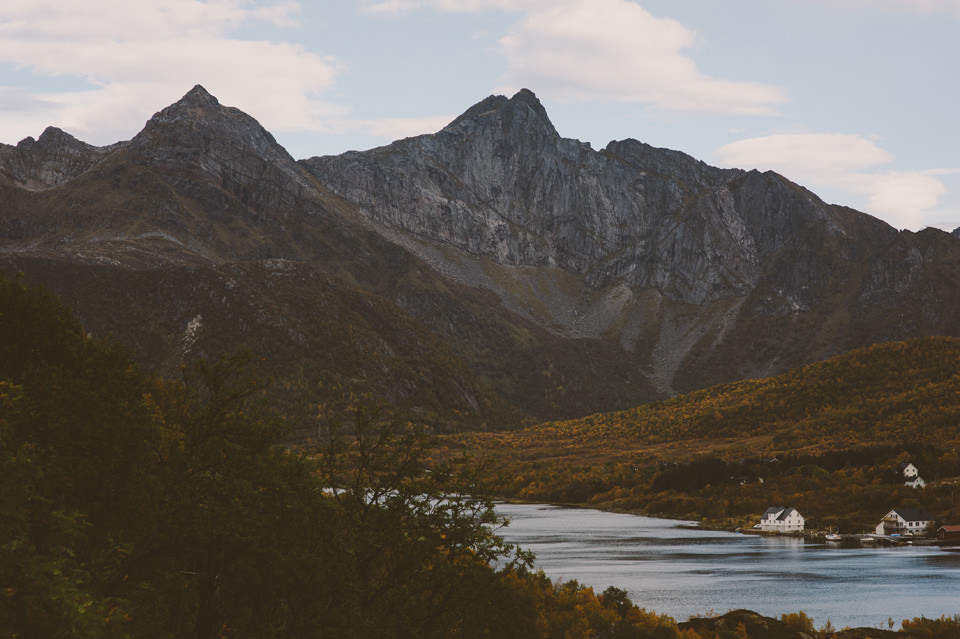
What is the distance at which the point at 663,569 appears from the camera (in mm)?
108375

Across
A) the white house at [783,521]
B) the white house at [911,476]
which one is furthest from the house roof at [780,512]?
the white house at [911,476]

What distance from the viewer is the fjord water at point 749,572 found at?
8188cm

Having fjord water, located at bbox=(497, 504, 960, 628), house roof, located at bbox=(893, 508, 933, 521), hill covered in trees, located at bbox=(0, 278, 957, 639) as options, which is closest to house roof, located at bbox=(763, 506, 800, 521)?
fjord water, located at bbox=(497, 504, 960, 628)

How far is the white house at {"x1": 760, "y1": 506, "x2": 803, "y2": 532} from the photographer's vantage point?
15238cm

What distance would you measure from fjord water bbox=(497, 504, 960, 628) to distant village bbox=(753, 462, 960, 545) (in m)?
6.35

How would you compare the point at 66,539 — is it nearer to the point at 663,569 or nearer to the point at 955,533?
→ the point at 663,569

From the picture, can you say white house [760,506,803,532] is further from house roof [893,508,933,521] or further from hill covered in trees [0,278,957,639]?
hill covered in trees [0,278,957,639]

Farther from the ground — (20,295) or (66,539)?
(20,295)

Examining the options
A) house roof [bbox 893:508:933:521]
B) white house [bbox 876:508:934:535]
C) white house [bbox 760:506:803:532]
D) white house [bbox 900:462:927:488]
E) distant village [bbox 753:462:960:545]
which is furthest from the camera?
white house [bbox 900:462:927:488]

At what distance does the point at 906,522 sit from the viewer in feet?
457

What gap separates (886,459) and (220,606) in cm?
17233

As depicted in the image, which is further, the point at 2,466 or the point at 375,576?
the point at 375,576

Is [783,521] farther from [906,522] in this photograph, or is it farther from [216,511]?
[216,511]

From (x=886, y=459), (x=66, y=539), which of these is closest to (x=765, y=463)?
(x=886, y=459)
